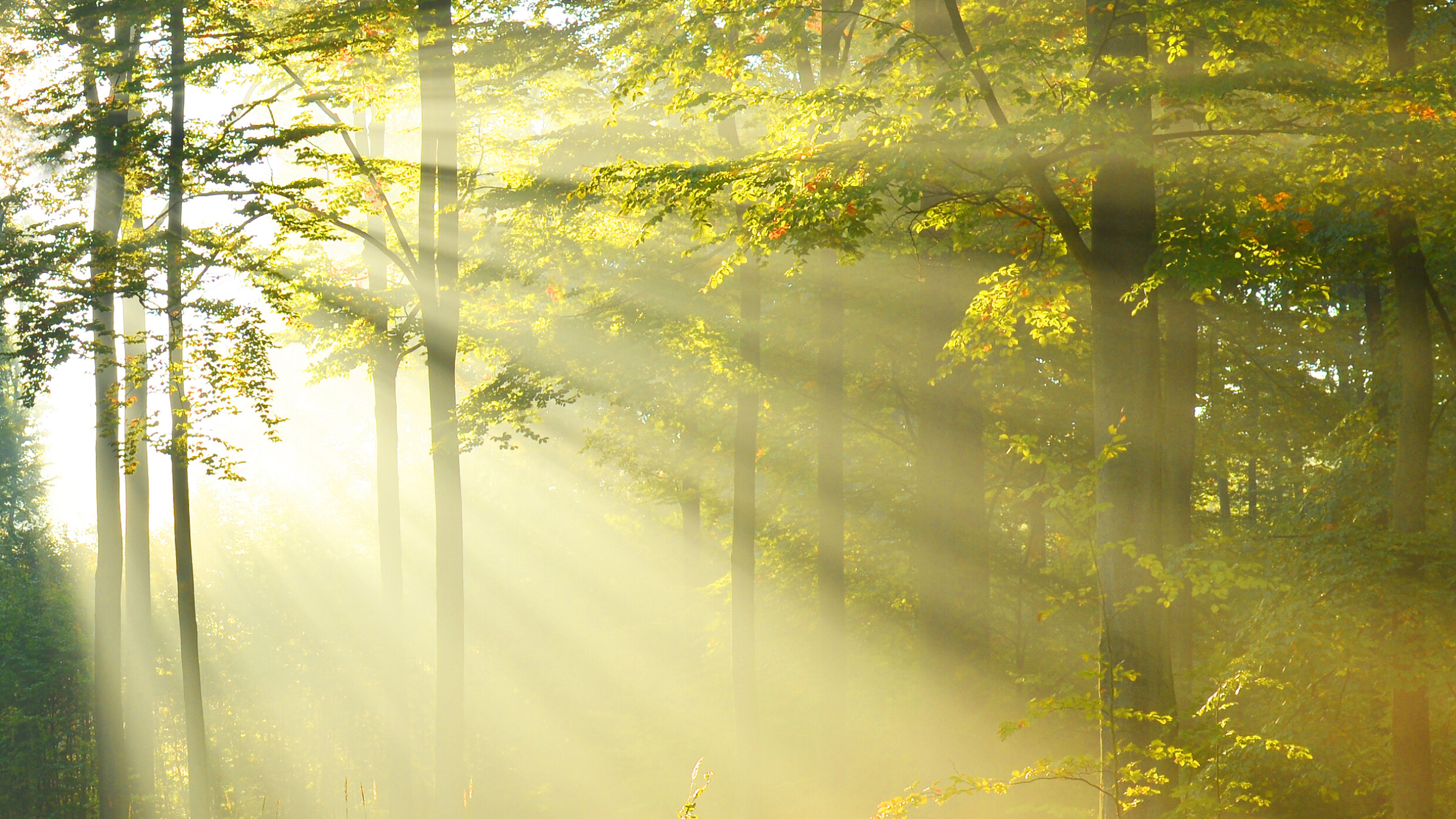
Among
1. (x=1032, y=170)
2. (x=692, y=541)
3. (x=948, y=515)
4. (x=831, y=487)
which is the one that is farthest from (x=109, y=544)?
(x=1032, y=170)

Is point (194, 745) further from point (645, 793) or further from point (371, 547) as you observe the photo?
point (371, 547)

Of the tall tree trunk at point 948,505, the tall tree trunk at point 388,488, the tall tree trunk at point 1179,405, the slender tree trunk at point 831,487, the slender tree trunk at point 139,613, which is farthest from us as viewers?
the tall tree trunk at point 388,488

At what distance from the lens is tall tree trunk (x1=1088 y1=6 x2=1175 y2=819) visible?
6.41 metres

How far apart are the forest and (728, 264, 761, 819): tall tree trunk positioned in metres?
0.07

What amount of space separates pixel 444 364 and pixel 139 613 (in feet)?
27.1

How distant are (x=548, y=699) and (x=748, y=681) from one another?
10.3m

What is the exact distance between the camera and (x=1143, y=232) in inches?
265

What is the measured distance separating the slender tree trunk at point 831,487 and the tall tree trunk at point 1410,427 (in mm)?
6797

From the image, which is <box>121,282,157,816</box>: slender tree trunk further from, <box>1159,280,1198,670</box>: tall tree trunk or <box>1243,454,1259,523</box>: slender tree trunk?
<box>1243,454,1259,523</box>: slender tree trunk

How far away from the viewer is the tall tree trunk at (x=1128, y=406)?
6.41m

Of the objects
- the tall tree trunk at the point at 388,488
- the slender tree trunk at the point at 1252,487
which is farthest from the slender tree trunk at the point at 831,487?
the slender tree trunk at the point at 1252,487

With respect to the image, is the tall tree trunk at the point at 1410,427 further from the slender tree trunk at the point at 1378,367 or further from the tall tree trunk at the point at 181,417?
the tall tree trunk at the point at 181,417

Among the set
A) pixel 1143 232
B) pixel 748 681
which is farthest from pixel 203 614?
pixel 1143 232

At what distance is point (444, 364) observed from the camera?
1180 cm
